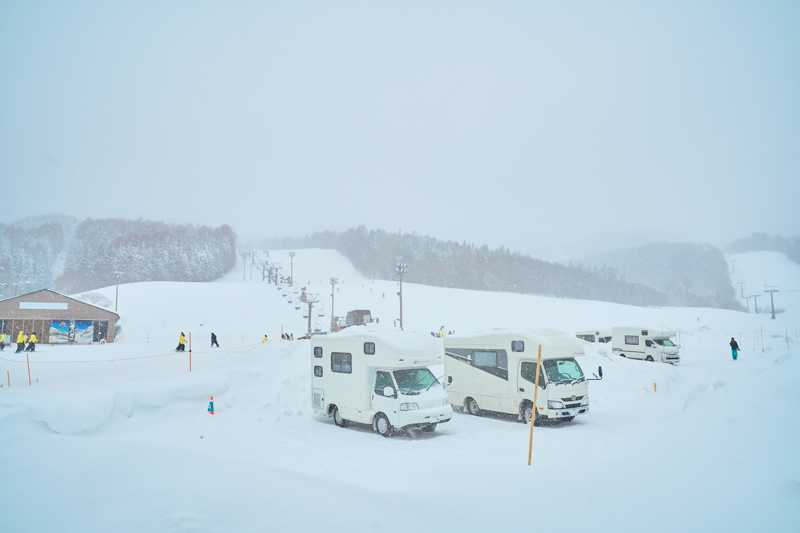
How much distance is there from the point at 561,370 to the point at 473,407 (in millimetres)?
3494

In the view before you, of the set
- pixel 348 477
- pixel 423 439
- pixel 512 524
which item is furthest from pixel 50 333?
pixel 512 524

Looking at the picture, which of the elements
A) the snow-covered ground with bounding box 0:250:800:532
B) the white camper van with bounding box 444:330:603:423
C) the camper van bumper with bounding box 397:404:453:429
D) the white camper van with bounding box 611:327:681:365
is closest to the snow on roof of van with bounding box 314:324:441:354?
the camper van bumper with bounding box 397:404:453:429

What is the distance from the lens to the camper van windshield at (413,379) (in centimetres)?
1336

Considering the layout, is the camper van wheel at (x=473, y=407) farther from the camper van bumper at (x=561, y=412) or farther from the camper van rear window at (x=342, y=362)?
the camper van rear window at (x=342, y=362)

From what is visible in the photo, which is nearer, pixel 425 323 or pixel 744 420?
pixel 744 420

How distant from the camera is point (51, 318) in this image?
A: 39781mm

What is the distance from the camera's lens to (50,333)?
39.9 meters

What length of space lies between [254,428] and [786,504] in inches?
494

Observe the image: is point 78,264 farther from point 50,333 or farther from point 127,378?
point 127,378

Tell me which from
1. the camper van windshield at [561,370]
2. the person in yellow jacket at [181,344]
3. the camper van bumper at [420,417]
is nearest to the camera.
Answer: the camper van bumper at [420,417]

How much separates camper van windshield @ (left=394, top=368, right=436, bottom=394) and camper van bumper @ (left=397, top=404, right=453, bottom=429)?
0.64 metres

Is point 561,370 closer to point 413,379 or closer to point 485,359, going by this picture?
point 485,359

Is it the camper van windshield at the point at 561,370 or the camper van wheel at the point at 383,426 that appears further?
the camper van windshield at the point at 561,370

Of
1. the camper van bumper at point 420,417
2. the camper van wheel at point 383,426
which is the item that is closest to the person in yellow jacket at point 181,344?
the camper van wheel at point 383,426
